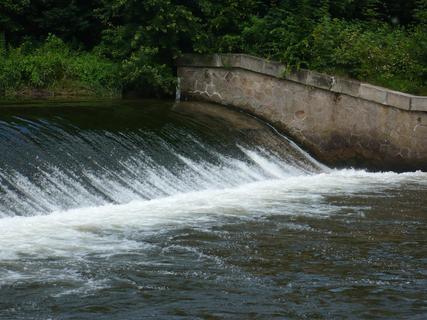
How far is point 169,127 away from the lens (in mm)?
14477

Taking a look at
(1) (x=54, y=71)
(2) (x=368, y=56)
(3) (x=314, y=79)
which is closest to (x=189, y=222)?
(3) (x=314, y=79)

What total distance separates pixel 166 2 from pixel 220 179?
5.31 m

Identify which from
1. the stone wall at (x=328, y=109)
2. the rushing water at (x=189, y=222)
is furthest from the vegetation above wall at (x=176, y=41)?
the rushing water at (x=189, y=222)

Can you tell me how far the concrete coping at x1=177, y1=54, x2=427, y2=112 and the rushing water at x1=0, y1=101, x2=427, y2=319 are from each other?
112 centimetres

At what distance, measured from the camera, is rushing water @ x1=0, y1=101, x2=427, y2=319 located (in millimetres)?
6961

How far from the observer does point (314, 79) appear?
618 inches

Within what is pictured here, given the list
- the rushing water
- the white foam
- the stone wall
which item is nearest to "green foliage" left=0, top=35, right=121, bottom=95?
the rushing water

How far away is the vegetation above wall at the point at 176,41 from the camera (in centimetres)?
1602

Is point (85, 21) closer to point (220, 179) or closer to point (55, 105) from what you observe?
point (55, 105)

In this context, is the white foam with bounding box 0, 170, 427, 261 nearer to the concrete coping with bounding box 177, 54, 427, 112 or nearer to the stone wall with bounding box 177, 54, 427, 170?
the stone wall with bounding box 177, 54, 427, 170

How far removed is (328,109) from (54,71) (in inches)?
237

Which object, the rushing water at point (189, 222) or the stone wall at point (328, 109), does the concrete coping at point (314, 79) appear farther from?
the rushing water at point (189, 222)

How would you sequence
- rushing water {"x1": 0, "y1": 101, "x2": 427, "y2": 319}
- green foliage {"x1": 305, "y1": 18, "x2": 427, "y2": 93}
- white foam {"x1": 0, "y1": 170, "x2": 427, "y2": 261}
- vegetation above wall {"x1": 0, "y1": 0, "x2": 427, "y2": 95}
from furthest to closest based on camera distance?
vegetation above wall {"x1": 0, "y1": 0, "x2": 427, "y2": 95} < green foliage {"x1": 305, "y1": 18, "x2": 427, "y2": 93} < white foam {"x1": 0, "y1": 170, "x2": 427, "y2": 261} < rushing water {"x1": 0, "y1": 101, "x2": 427, "y2": 319}

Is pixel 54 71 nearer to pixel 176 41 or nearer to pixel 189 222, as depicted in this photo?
pixel 176 41
